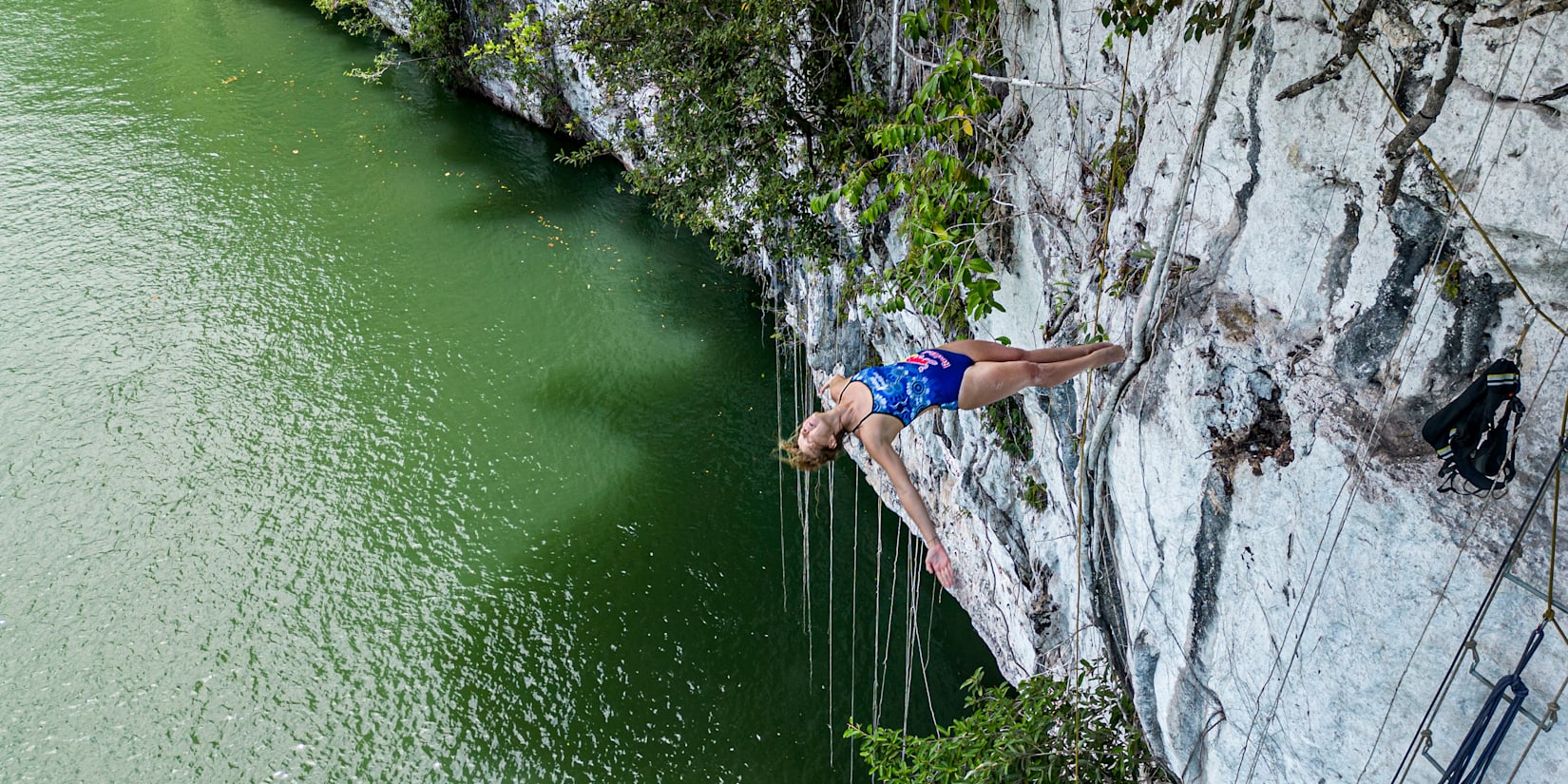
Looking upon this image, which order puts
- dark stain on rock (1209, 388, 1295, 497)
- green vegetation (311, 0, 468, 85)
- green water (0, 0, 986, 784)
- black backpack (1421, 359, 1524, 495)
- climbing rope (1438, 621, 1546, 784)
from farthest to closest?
green vegetation (311, 0, 468, 85) → green water (0, 0, 986, 784) → dark stain on rock (1209, 388, 1295, 497) → climbing rope (1438, 621, 1546, 784) → black backpack (1421, 359, 1524, 495)

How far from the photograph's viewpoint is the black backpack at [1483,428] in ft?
6.99

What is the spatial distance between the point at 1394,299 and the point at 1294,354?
35cm

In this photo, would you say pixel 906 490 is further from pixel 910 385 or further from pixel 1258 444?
pixel 1258 444

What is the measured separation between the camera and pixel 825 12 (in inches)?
201

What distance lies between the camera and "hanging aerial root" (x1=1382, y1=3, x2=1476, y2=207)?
2.18m

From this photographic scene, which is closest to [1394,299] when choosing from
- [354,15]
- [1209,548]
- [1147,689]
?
[1209,548]

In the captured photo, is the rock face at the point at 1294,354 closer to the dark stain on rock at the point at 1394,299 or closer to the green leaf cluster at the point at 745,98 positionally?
the dark stain on rock at the point at 1394,299

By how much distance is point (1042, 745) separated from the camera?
388 centimetres

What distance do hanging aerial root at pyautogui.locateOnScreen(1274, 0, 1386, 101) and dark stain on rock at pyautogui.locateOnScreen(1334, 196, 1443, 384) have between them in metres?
0.38

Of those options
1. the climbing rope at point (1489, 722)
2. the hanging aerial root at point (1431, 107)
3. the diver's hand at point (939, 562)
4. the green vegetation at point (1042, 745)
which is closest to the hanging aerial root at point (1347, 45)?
the hanging aerial root at point (1431, 107)

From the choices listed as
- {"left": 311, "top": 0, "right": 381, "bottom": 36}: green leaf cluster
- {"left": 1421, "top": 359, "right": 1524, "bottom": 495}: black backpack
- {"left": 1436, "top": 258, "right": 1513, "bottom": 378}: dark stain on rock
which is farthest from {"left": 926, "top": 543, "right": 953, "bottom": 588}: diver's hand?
{"left": 311, "top": 0, "right": 381, "bottom": 36}: green leaf cluster

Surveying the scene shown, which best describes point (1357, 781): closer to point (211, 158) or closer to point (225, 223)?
point (225, 223)

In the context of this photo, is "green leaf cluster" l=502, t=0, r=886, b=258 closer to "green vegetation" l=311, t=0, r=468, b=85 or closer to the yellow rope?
the yellow rope

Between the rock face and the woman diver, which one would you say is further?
the woman diver
